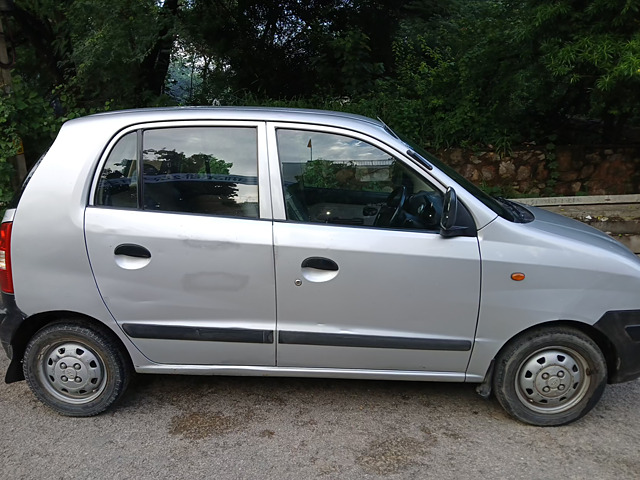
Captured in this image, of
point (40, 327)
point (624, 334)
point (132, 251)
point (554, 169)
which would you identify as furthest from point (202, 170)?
point (554, 169)

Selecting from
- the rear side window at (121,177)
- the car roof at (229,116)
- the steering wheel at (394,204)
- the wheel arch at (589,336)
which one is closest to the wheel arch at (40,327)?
the rear side window at (121,177)

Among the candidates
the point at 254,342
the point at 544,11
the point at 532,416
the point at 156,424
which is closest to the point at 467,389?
the point at 532,416

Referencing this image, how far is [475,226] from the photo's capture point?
124 inches

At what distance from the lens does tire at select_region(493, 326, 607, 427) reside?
126 inches

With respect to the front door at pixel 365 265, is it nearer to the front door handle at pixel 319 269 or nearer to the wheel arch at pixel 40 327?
the front door handle at pixel 319 269

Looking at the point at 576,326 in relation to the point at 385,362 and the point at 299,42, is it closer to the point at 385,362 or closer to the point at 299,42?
the point at 385,362

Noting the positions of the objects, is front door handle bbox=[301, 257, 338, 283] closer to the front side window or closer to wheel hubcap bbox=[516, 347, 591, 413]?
the front side window

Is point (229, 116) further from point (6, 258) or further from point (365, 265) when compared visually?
point (6, 258)

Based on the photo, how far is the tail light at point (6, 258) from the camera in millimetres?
3223

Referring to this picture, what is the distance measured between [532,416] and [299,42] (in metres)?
8.84

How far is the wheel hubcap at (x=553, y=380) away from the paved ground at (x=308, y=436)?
0.17 m

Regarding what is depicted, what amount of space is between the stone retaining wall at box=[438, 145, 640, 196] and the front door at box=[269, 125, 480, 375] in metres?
5.07

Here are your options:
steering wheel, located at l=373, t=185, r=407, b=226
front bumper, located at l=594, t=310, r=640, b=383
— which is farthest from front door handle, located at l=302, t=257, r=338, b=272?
front bumper, located at l=594, t=310, r=640, b=383

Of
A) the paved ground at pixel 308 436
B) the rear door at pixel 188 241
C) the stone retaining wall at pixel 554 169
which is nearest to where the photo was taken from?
the paved ground at pixel 308 436
